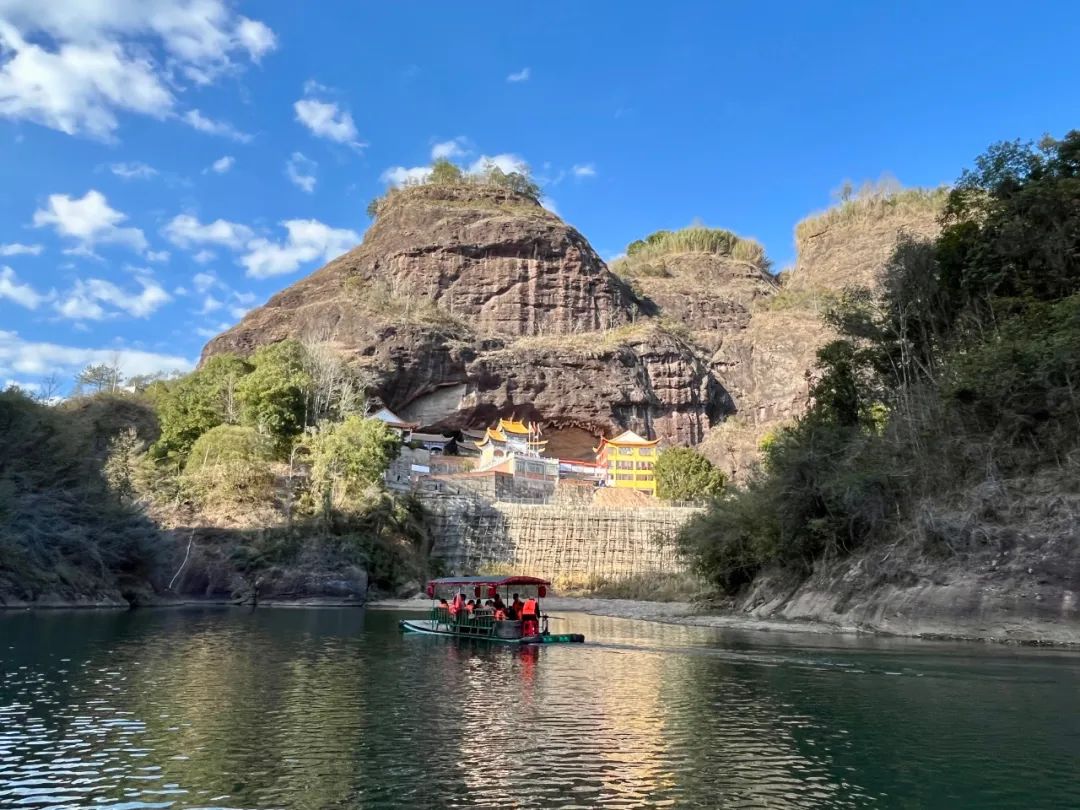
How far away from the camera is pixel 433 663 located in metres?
17.6

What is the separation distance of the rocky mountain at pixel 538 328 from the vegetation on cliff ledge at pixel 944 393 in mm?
41852

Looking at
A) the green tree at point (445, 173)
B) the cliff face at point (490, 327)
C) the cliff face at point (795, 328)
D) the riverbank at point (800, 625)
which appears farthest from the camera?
the green tree at point (445, 173)

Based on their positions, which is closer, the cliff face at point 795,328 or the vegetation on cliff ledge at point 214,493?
the vegetation on cliff ledge at point 214,493

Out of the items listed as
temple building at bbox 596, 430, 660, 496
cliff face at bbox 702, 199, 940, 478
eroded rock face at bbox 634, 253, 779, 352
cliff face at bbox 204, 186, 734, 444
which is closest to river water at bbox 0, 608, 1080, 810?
temple building at bbox 596, 430, 660, 496

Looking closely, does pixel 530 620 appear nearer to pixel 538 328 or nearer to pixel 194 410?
Result: pixel 194 410

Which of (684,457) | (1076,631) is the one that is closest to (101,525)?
(1076,631)

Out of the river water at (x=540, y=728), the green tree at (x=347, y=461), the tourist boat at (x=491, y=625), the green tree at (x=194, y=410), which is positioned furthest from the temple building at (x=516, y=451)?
the river water at (x=540, y=728)

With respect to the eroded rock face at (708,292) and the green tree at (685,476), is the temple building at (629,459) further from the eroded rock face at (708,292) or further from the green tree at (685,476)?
the eroded rock face at (708,292)

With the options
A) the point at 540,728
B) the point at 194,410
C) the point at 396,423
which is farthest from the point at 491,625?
the point at 396,423

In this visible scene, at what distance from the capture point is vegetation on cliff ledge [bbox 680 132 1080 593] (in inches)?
885

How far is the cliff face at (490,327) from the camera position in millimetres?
78375

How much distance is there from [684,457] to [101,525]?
43485mm

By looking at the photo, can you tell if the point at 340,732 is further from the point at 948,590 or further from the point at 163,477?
the point at 163,477

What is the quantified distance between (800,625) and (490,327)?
64870 mm
